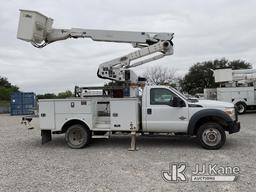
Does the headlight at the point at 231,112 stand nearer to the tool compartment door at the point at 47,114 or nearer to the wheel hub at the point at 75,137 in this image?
the wheel hub at the point at 75,137

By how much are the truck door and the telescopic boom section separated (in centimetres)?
154

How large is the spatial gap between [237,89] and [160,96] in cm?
1610

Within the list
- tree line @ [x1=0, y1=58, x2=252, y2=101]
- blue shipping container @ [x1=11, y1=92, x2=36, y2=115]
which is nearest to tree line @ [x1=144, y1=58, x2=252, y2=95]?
tree line @ [x1=0, y1=58, x2=252, y2=101]

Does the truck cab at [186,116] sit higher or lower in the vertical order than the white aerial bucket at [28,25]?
lower

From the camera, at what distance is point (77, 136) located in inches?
440

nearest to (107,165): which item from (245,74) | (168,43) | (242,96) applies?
(168,43)

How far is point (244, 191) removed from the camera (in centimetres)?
623

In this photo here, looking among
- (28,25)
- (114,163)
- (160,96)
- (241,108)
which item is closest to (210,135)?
(160,96)

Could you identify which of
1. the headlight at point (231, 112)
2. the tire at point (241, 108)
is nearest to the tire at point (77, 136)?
the headlight at point (231, 112)

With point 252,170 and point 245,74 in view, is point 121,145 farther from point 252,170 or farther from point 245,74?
point 245,74

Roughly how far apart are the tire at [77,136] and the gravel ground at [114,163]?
0.22 m

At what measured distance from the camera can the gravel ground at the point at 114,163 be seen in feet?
22.1

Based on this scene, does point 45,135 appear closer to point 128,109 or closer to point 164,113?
point 128,109

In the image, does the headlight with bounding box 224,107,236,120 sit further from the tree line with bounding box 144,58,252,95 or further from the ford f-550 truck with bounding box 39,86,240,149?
the tree line with bounding box 144,58,252,95
